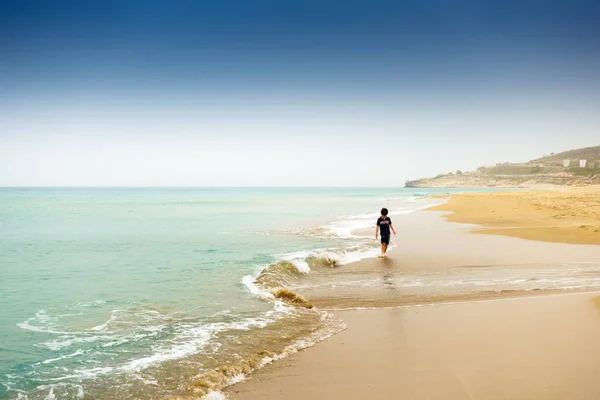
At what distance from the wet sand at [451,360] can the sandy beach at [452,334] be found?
0.01 metres

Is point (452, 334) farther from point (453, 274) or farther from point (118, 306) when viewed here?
point (118, 306)

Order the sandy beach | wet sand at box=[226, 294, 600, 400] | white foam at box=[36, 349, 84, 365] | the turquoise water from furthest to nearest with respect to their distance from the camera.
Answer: white foam at box=[36, 349, 84, 365] < the turquoise water < the sandy beach < wet sand at box=[226, 294, 600, 400]

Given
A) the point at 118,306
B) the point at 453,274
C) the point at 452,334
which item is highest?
the point at 452,334

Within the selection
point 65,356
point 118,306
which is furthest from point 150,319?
point 65,356

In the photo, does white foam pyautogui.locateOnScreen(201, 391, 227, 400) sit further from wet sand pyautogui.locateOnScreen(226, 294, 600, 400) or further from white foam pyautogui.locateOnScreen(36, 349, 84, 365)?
white foam pyautogui.locateOnScreen(36, 349, 84, 365)

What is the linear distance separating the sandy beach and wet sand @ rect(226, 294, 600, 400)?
1cm

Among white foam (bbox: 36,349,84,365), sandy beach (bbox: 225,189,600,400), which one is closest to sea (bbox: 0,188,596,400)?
white foam (bbox: 36,349,84,365)

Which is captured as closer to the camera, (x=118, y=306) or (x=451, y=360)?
(x=451, y=360)

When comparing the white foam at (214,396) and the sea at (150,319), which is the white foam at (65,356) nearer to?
the sea at (150,319)

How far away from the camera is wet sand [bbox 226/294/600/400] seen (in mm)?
4793

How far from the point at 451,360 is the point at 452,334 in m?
1.20

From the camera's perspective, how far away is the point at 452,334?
6719 mm

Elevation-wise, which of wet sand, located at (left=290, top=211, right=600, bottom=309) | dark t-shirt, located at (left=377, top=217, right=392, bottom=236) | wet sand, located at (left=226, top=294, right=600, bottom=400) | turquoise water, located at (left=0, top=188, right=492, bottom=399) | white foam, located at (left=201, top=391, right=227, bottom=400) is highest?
dark t-shirt, located at (left=377, top=217, right=392, bottom=236)

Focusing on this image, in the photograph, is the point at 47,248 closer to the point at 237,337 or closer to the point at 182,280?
the point at 182,280
